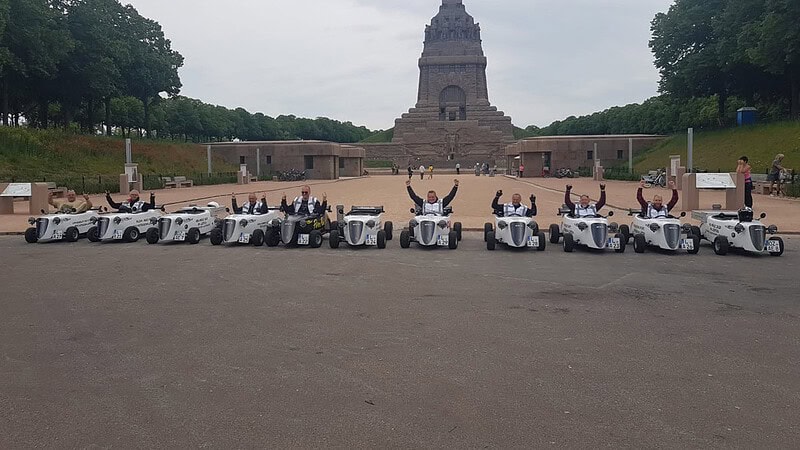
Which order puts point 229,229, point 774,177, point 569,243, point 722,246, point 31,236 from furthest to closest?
point 774,177 → point 31,236 → point 229,229 → point 569,243 → point 722,246

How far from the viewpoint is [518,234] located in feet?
46.4

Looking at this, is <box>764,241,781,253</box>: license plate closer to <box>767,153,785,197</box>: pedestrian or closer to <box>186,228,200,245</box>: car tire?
<box>186,228,200,245</box>: car tire

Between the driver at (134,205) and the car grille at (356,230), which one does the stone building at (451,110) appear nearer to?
the driver at (134,205)

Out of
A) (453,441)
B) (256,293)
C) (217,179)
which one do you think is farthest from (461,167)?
(453,441)

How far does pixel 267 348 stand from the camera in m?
6.98

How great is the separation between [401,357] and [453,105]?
8997 centimetres

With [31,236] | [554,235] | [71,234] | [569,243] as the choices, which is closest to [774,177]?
[554,235]

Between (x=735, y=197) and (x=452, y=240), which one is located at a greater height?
(x=735, y=197)

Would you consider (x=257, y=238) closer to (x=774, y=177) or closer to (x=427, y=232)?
(x=427, y=232)

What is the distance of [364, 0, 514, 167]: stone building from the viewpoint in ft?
273

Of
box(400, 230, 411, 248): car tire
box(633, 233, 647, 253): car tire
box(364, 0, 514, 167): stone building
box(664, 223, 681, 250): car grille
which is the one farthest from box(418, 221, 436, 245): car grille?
box(364, 0, 514, 167): stone building

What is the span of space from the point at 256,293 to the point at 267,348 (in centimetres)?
294

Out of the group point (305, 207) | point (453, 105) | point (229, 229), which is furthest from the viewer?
point (453, 105)

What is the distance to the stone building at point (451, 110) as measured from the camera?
273 ft
